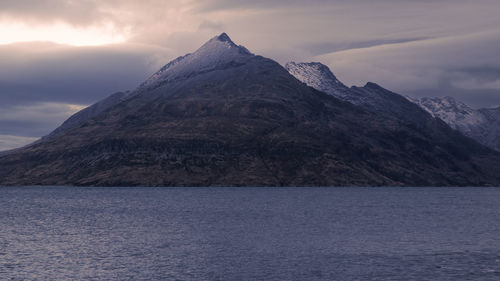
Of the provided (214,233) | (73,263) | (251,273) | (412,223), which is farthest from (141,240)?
(412,223)

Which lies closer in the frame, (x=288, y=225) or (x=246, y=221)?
(x=288, y=225)

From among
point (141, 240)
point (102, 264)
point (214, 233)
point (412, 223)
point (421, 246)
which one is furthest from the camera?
point (412, 223)

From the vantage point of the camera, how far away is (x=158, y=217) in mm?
156500

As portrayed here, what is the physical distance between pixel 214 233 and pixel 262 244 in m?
19.5

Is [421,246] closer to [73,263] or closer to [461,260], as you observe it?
[461,260]

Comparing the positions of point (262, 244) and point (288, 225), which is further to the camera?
point (288, 225)

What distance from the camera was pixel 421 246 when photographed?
98.8 metres

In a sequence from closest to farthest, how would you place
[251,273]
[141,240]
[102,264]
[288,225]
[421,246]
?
[251,273]
[102,264]
[421,246]
[141,240]
[288,225]

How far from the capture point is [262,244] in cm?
10025

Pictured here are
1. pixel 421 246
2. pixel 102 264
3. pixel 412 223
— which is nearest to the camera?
pixel 102 264

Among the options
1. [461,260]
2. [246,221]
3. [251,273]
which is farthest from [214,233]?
[461,260]

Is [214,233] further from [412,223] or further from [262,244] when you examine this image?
[412,223]

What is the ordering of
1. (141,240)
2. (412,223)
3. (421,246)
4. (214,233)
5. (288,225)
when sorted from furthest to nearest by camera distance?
(412,223), (288,225), (214,233), (141,240), (421,246)

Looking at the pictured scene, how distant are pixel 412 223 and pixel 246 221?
43401mm
